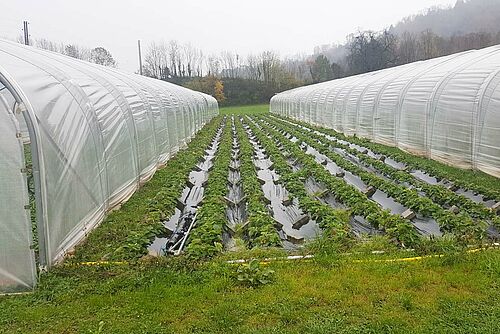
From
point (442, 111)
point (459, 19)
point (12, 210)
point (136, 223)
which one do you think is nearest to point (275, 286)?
point (12, 210)

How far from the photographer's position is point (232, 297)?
16.7 feet

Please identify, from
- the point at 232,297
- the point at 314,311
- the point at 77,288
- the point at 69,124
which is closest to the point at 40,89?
the point at 69,124

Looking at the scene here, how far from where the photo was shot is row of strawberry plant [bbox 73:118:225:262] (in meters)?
6.52

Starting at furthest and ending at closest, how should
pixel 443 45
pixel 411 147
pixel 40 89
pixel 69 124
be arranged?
pixel 443 45
pixel 411 147
pixel 69 124
pixel 40 89

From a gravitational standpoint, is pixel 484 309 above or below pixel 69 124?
below

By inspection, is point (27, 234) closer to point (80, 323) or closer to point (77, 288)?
point (77, 288)

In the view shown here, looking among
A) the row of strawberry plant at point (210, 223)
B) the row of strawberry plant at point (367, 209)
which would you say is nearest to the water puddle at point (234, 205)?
the row of strawberry plant at point (210, 223)

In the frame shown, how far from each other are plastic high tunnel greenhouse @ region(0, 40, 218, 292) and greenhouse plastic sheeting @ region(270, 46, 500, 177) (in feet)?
27.9

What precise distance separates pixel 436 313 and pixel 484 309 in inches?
20.3

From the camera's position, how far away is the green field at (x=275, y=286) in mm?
4504

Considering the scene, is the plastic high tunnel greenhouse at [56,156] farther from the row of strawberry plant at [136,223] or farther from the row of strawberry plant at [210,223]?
the row of strawberry plant at [210,223]

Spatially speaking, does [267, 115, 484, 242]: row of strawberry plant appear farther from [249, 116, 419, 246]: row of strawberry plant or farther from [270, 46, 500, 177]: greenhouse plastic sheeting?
[270, 46, 500, 177]: greenhouse plastic sheeting

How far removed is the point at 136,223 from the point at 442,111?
9292mm

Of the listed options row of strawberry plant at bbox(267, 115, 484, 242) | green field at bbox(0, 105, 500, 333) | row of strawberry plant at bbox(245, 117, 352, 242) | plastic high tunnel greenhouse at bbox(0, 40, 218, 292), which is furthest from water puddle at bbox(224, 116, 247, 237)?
row of strawberry plant at bbox(267, 115, 484, 242)
